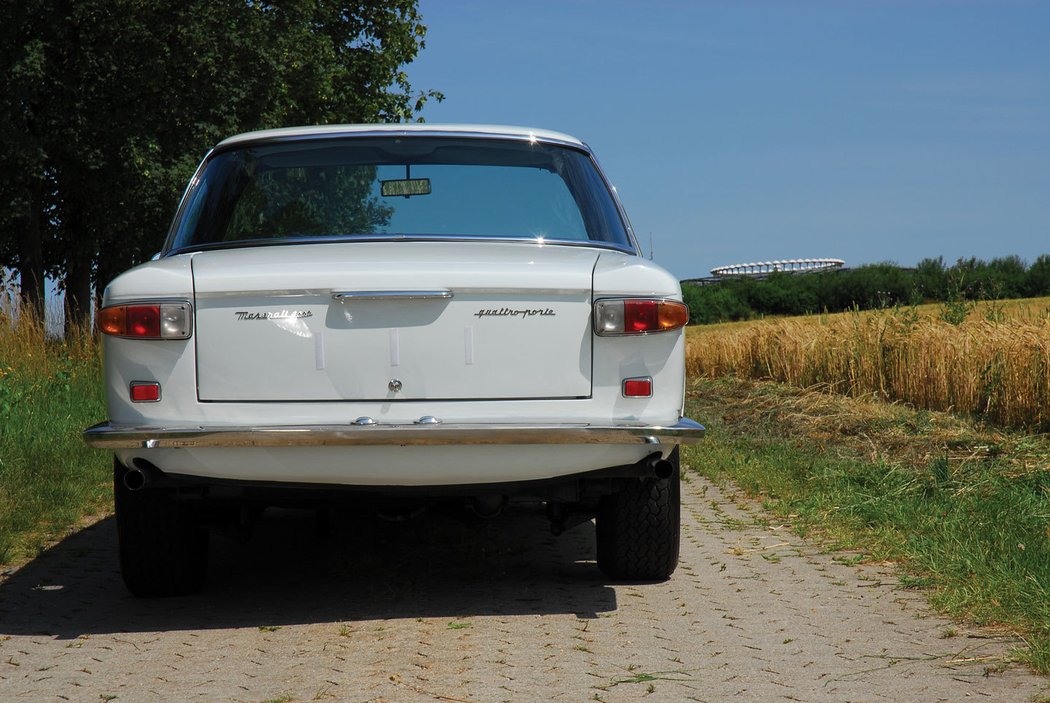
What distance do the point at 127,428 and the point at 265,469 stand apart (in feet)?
1.63

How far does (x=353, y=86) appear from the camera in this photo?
28188 millimetres

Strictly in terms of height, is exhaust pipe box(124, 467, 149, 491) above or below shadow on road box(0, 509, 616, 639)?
above

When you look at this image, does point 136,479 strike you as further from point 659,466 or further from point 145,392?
point 659,466

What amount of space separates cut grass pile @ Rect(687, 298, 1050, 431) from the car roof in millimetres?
7647

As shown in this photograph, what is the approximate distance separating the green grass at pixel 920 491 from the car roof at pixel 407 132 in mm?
2532

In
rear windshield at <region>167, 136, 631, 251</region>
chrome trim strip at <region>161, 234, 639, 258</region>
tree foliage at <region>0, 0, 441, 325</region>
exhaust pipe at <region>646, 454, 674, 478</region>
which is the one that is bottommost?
exhaust pipe at <region>646, 454, 674, 478</region>

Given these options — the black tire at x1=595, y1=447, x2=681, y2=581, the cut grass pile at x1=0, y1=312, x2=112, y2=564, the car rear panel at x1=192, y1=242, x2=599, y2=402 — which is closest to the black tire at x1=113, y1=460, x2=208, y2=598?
the car rear panel at x1=192, y1=242, x2=599, y2=402

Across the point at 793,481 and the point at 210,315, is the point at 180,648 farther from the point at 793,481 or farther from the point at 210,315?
the point at 793,481

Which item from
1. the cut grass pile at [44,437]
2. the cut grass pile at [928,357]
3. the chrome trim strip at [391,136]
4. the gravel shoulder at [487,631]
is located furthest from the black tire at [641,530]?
the cut grass pile at [928,357]

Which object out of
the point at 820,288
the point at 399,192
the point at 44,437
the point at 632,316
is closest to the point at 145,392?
the point at 399,192

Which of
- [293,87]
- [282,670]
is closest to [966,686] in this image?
[282,670]

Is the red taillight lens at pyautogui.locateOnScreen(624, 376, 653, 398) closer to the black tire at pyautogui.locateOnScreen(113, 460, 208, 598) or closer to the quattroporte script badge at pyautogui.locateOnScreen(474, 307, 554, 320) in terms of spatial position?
the quattroporte script badge at pyautogui.locateOnScreen(474, 307, 554, 320)

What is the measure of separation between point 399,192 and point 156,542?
1.76m

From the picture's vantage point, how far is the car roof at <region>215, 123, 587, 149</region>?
493 centimetres
